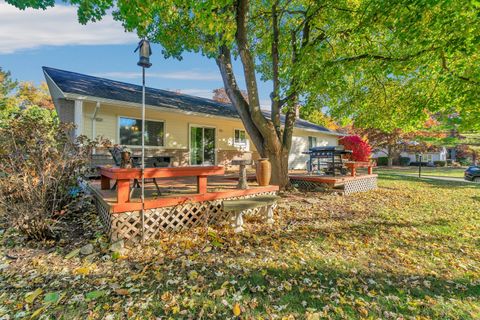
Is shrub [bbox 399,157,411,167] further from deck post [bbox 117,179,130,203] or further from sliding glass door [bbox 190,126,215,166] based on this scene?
deck post [bbox 117,179,130,203]

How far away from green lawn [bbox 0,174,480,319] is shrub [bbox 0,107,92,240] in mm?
450

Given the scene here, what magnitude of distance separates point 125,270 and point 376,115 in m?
9.60

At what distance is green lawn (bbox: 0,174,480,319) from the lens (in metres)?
2.48

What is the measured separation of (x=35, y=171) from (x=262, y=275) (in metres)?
3.93

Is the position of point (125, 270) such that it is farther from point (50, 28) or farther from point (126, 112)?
point (50, 28)

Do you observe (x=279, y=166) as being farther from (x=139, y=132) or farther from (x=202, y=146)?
(x=139, y=132)

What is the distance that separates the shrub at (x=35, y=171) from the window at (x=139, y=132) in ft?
17.4

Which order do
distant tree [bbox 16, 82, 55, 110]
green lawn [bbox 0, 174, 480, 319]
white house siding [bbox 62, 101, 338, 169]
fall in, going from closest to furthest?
green lawn [bbox 0, 174, 480, 319]
white house siding [bbox 62, 101, 338, 169]
distant tree [bbox 16, 82, 55, 110]

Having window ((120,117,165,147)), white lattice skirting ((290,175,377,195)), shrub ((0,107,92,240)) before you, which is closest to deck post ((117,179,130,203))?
shrub ((0,107,92,240))

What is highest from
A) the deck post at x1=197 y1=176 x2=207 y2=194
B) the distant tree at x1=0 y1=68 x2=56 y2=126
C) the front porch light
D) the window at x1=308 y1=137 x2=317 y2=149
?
the distant tree at x1=0 y1=68 x2=56 y2=126

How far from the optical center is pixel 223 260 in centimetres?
344

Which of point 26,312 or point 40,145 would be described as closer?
point 26,312

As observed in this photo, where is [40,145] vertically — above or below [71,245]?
above

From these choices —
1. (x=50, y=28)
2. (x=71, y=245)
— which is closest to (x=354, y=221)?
(x=71, y=245)
